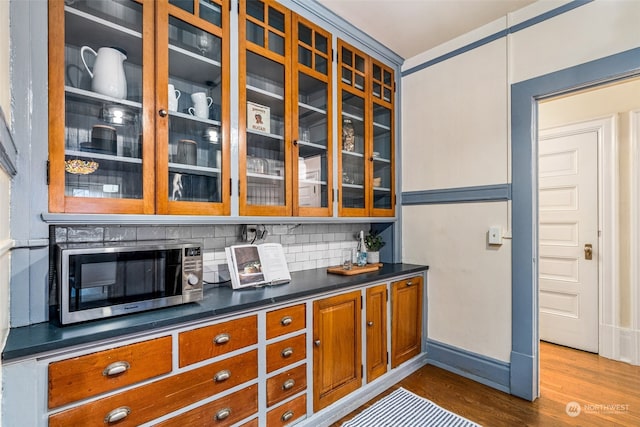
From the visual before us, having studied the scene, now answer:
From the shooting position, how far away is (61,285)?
1224 millimetres

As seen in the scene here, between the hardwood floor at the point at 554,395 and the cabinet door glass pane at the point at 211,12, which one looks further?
the hardwood floor at the point at 554,395

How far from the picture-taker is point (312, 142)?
7.35 feet

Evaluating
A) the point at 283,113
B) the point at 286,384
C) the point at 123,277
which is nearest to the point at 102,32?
the point at 283,113

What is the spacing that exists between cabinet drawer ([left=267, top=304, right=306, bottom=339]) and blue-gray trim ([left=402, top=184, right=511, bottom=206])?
1.57 meters

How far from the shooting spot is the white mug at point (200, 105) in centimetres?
173

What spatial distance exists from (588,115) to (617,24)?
131cm

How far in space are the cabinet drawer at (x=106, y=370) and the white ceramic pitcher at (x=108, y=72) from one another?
111 centimetres

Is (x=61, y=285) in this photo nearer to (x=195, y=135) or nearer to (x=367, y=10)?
(x=195, y=135)

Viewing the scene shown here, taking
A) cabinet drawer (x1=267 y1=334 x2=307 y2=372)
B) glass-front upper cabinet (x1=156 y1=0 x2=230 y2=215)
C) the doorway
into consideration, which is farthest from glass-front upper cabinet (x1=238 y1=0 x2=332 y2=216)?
the doorway

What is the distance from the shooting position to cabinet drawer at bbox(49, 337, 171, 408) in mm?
1114

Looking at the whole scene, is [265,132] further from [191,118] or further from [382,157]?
[382,157]

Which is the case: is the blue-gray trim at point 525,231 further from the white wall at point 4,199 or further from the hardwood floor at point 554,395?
the white wall at point 4,199

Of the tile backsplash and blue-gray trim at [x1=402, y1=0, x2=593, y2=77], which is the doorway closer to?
blue-gray trim at [x1=402, y1=0, x2=593, y2=77]

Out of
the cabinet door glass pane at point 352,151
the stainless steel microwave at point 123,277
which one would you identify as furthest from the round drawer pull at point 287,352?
the cabinet door glass pane at point 352,151
